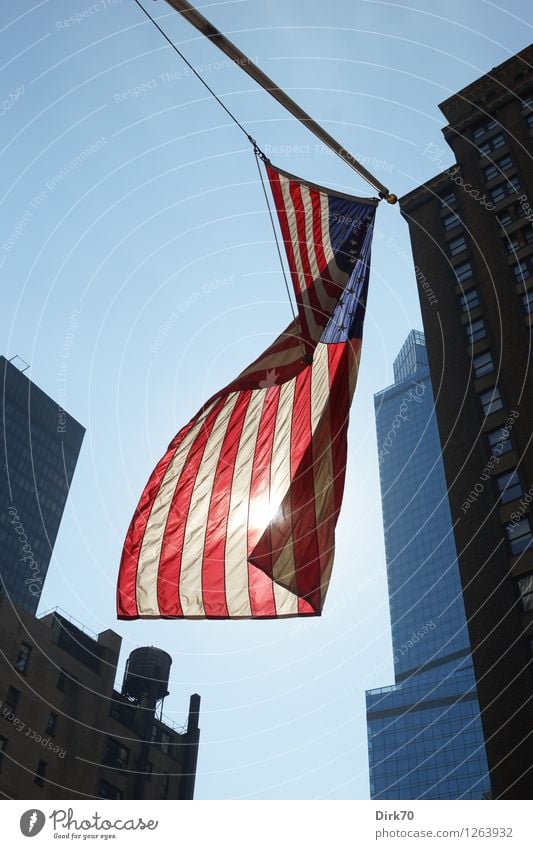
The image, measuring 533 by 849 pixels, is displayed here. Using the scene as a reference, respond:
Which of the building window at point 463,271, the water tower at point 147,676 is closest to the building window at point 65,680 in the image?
the water tower at point 147,676

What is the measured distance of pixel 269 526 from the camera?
49.2ft

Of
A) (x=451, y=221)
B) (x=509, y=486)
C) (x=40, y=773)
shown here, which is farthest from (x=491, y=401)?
(x=40, y=773)

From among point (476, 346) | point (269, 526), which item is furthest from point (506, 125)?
point (269, 526)

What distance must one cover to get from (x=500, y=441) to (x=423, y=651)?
135 metres

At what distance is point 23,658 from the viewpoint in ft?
179

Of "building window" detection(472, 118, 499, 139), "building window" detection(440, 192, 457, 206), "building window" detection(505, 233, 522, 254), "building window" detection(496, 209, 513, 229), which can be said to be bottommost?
"building window" detection(505, 233, 522, 254)

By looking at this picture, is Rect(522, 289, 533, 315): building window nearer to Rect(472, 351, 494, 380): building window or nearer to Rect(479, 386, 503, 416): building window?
Rect(472, 351, 494, 380): building window

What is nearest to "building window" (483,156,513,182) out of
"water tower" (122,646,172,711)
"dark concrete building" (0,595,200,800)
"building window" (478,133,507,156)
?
"building window" (478,133,507,156)

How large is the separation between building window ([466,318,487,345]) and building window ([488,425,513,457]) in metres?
6.70

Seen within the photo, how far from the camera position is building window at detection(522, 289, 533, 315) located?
41947 mm

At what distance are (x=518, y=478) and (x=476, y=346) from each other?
9628 mm

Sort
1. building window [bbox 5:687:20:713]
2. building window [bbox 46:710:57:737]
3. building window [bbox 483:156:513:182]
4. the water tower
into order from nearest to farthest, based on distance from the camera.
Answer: building window [bbox 483:156:513:182] → building window [bbox 5:687:20:713] → building window [bbox 46:710:57:737] → the water tower

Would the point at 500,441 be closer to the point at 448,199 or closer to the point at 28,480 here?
the point at 448,199

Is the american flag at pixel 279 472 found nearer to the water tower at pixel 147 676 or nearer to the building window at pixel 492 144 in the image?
the building window at pixel 492 144
